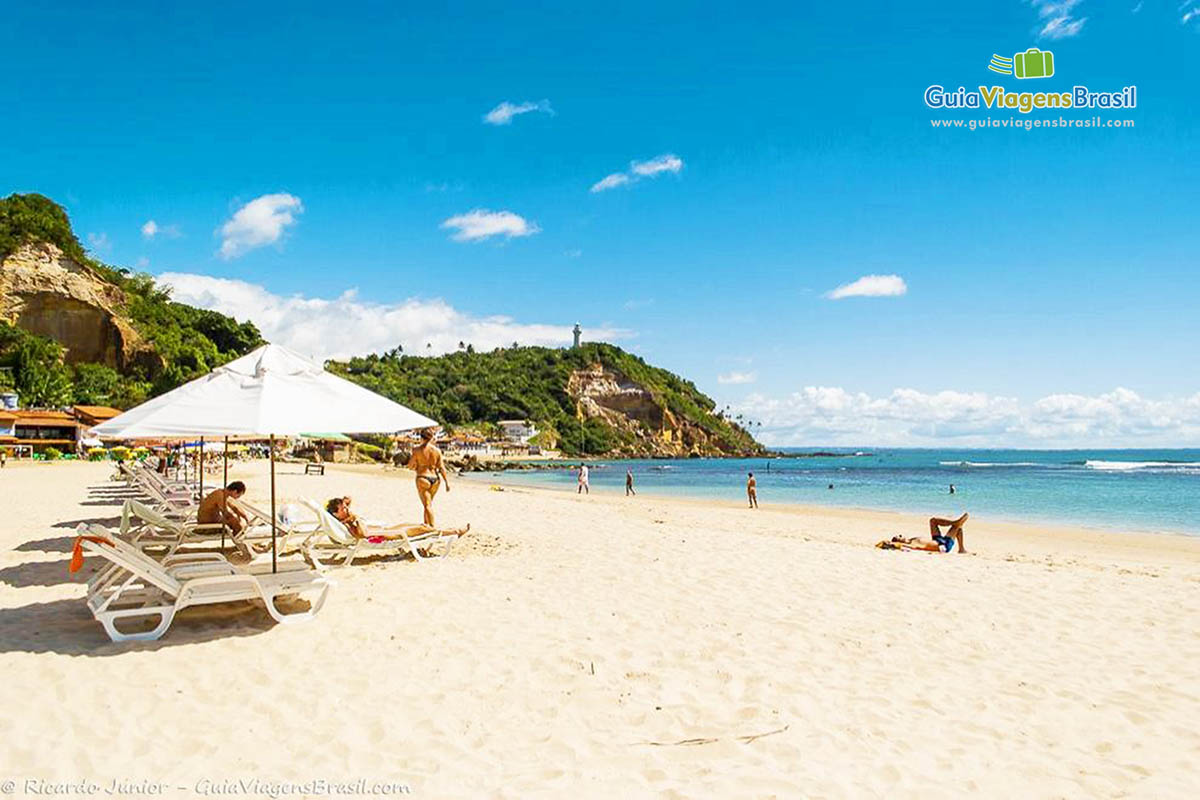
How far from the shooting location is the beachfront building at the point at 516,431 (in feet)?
337

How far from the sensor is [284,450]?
56812 mm

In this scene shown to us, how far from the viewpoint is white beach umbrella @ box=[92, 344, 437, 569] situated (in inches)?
205

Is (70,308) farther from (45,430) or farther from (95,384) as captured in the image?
(45,430)

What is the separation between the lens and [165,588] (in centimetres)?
512

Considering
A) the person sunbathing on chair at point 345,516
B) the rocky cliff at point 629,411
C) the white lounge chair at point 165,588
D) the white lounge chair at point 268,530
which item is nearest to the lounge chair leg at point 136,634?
the white lounge chair at point 165,588

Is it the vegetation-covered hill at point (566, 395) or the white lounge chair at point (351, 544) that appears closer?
the white lounge chair at point (351, 544)

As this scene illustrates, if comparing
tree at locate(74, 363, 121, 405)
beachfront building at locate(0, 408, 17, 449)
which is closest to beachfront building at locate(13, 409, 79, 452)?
beachfront building at locate(0, 408, 17, 449)

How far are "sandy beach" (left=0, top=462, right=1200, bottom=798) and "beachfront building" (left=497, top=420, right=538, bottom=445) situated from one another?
9469cm

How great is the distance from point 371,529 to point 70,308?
52.4m

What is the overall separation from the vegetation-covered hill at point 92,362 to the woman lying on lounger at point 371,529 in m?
45.4

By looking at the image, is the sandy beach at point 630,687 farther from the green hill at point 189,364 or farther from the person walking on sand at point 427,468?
the green hill at point 189,364

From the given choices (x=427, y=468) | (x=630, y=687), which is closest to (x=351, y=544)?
(x=427, y=468)

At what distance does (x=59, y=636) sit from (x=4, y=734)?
72.0 inches

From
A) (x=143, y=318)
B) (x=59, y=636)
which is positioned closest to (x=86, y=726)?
(x=59, y=636)
